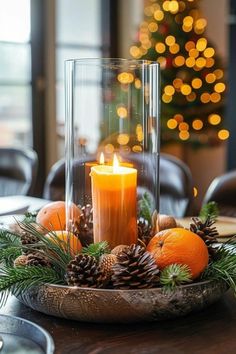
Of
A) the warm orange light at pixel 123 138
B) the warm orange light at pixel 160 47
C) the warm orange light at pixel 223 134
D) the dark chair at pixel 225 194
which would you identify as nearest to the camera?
the warm orange light at pixel 123 138

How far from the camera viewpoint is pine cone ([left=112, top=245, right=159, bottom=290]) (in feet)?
2.52

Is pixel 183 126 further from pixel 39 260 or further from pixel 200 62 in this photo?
pixel 39 260

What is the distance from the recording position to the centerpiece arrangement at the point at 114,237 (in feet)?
2.52

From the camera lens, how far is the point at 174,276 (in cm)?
75

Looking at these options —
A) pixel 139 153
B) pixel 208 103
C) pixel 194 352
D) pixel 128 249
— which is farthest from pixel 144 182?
pixel 208 103

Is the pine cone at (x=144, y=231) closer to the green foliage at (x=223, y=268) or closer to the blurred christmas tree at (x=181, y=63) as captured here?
the green foliage at (x=223, y=268)

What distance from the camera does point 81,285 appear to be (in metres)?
0.77

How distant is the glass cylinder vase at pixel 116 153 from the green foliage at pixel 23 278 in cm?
10

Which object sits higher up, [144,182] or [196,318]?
[144,182]

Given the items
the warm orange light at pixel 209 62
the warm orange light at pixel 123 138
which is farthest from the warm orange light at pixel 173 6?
the warm orange light at pixel 123 138

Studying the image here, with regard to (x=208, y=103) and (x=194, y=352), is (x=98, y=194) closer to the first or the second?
(x=194, y=352)

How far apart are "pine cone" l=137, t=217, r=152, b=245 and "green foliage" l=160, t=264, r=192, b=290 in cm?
13

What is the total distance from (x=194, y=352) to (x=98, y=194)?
27cm

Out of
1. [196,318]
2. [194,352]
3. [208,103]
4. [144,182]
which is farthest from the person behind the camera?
[208,103]
